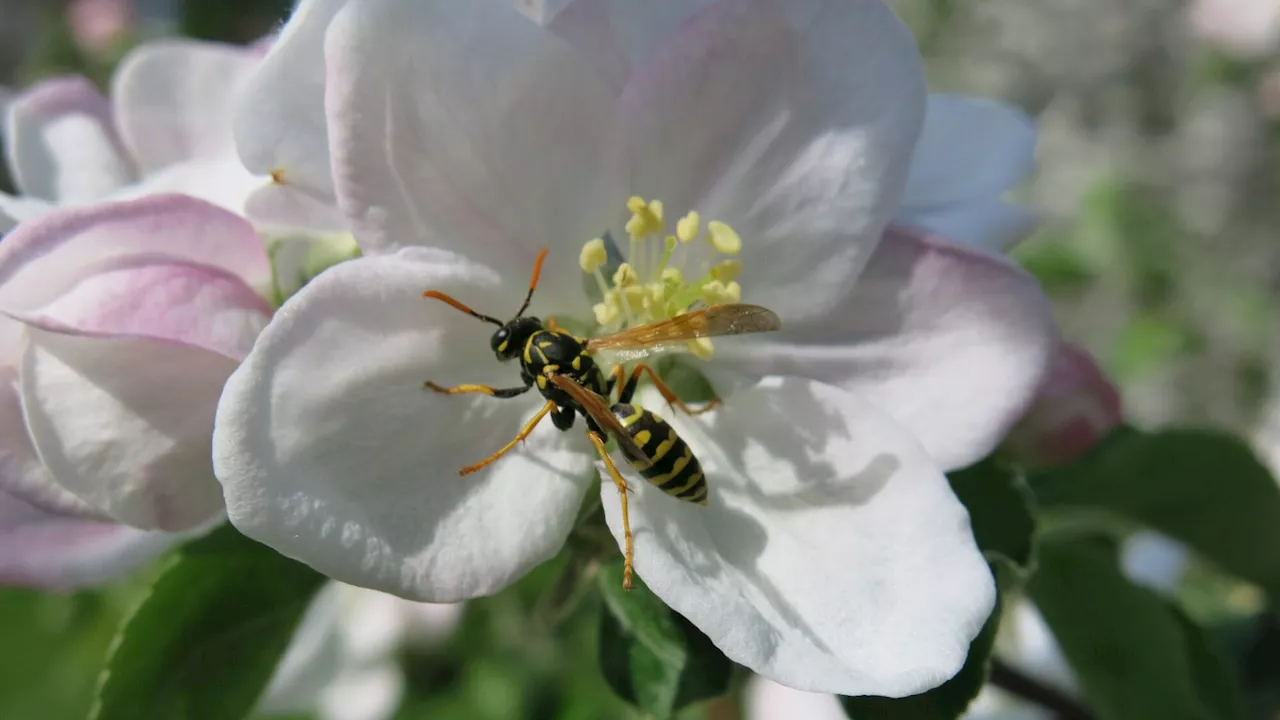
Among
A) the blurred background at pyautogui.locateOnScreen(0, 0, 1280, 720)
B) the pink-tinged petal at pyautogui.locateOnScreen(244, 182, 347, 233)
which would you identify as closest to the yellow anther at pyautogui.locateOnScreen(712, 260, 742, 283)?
the pink-tinged petal at pyautogui.locateOnScreen(244, 182, 347, 233)

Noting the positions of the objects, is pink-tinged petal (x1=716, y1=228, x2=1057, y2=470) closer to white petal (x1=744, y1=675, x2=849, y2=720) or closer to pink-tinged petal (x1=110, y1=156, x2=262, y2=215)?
pink-tinged petal (x1=110, y1=156, x2=262, y2=215)

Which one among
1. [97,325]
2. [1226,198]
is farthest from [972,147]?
[1226,198]

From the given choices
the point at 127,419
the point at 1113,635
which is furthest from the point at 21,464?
the point at 1113,635

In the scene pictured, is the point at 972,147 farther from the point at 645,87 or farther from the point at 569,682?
the point at 569,682

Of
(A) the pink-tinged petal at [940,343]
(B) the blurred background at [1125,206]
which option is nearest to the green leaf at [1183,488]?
(A) the pink-tinged petal at [940,343]

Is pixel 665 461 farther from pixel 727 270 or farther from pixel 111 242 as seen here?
pixel 111 242
